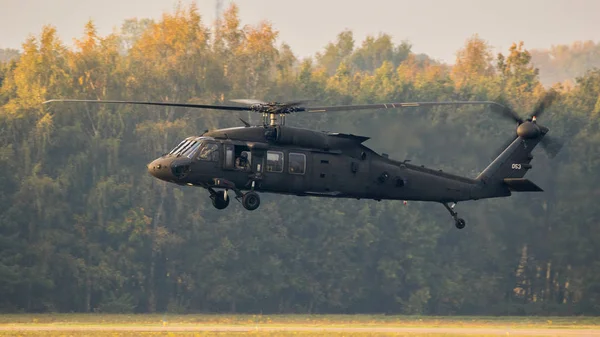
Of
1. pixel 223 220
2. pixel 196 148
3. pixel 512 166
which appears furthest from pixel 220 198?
pixel 223 220

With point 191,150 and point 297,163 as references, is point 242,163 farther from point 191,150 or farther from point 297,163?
point 297,163

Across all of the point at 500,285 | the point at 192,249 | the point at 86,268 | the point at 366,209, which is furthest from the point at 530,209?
the point at 86,268

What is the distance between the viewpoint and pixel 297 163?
37031 millimetres

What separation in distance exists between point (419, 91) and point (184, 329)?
1532 inches

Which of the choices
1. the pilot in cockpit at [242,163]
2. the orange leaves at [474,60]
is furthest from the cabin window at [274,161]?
the orange leaves at [474,60]

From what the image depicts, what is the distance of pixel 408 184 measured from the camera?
39000 mm

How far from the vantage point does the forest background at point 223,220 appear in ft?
249

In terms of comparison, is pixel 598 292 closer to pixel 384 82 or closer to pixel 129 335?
pixel 384 82

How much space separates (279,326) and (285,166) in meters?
21.3

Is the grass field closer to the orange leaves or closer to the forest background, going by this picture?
the forest background

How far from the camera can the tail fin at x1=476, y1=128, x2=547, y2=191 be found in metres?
41.2

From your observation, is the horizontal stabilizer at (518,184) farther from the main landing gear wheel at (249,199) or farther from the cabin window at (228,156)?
the cabin window at (228,156)

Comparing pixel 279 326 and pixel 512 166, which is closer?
pixel 512 166

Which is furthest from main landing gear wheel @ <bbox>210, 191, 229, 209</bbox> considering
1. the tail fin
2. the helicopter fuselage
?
the tail fin
